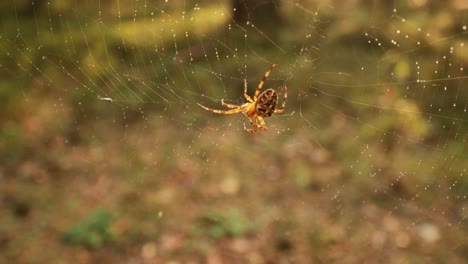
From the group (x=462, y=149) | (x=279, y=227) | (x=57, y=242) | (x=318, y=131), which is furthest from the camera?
(x=318, y=131)

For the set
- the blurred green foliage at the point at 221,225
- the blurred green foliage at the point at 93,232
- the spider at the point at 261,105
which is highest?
the spider at the point at 261,105

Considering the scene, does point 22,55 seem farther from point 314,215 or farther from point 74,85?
point 314,215

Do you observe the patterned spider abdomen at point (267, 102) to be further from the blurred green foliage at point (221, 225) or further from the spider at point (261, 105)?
the blurred green foliage at point (221, 225)

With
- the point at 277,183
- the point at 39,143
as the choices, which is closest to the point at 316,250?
the point at 277,183

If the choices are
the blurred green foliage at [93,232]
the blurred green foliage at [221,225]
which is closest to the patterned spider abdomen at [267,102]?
the blurred green foliage at [221,225]

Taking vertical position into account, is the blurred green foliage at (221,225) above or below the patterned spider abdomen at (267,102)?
below

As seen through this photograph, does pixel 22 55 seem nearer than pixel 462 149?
No

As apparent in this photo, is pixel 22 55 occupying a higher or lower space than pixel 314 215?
higher
